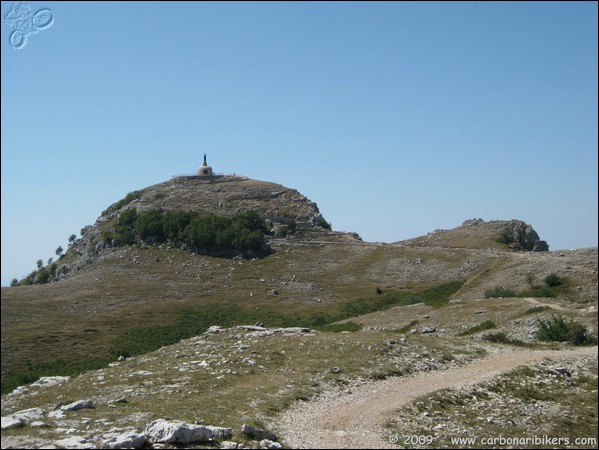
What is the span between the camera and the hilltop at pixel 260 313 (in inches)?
787

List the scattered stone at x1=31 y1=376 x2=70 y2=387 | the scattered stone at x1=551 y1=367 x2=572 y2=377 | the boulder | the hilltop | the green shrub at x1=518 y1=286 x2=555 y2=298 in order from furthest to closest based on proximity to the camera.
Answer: the green shrub at x1=518 y1=286 x2=555 y2=298 < the scattered stone at x1=551 y1=367 x2=572 y2=377 < the hilltop < the scattered stone at x1=31 y1=376 x2=70 y2=387 < the boulder

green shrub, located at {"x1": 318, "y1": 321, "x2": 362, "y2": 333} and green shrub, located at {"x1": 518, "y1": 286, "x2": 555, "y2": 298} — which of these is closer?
green shrub, located at {"x1": 318, "y1": 321, "x2": 362, "y2": 333}

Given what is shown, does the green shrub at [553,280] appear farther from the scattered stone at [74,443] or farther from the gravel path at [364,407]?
the scattered stone at [74,443]

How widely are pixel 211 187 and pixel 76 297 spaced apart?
251 feet

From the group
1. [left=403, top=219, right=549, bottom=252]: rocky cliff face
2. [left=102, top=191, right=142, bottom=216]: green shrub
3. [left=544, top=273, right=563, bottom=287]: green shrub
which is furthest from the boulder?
[left=102, top=191, right=142, bottom=216]: green shrub

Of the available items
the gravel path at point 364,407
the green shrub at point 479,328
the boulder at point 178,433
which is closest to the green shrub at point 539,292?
the green shrub at point 479,328

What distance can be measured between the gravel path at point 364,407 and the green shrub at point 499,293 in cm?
2298

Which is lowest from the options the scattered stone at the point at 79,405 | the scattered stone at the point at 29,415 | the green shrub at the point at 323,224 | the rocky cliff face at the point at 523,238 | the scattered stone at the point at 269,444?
the scattered stone at the point at 269,444

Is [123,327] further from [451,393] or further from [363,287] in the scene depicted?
[363,287]

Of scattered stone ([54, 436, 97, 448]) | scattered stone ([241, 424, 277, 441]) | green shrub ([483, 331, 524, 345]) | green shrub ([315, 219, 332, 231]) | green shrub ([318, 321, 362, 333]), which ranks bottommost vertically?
green shrub ([483, 331, 524, 345])

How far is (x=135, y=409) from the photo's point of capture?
1942 cm

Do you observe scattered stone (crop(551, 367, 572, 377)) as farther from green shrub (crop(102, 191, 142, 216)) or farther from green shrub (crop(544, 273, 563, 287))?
green shrub (crop(102, 191, 142, 216))

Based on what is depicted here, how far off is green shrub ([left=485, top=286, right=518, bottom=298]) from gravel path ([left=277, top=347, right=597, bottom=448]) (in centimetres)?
2298

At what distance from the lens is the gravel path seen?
18.5m
